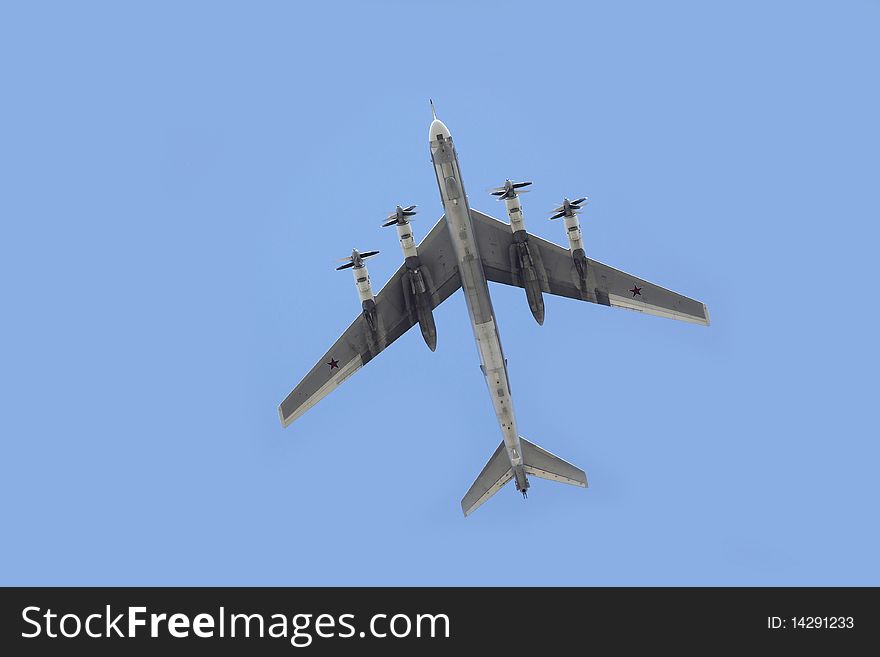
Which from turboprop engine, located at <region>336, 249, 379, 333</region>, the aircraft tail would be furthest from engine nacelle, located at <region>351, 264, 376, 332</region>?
the aircraft tail

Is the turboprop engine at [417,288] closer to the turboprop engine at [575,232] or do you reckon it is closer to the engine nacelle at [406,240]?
the engine nacelle at [406,240]

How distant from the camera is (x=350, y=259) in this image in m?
51.6

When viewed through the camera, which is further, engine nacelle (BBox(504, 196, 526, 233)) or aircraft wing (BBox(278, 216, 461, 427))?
aircraft wing (BBox(278, 216, 461, 427))

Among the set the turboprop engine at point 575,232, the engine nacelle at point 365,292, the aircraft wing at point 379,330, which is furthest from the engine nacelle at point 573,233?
the engine nacelle at point 365,292

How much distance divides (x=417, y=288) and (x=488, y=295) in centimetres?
393

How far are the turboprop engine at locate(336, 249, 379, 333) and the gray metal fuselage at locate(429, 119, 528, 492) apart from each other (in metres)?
4.43

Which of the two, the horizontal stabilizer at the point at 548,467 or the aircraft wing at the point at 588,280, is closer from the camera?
the aircraft wing at the point at 588,280

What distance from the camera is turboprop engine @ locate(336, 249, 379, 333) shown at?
169 ft

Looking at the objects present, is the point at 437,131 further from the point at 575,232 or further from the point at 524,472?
the point at 524,472

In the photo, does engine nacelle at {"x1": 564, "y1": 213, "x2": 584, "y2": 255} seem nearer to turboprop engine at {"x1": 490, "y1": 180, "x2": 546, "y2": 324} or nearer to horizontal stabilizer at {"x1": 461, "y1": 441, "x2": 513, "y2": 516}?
turboprop engine at {"x1": 490, "y1": 180, "x2": 546, "y2": 324}

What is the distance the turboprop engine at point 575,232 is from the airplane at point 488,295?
5cm

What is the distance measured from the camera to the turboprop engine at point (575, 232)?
171 feet
